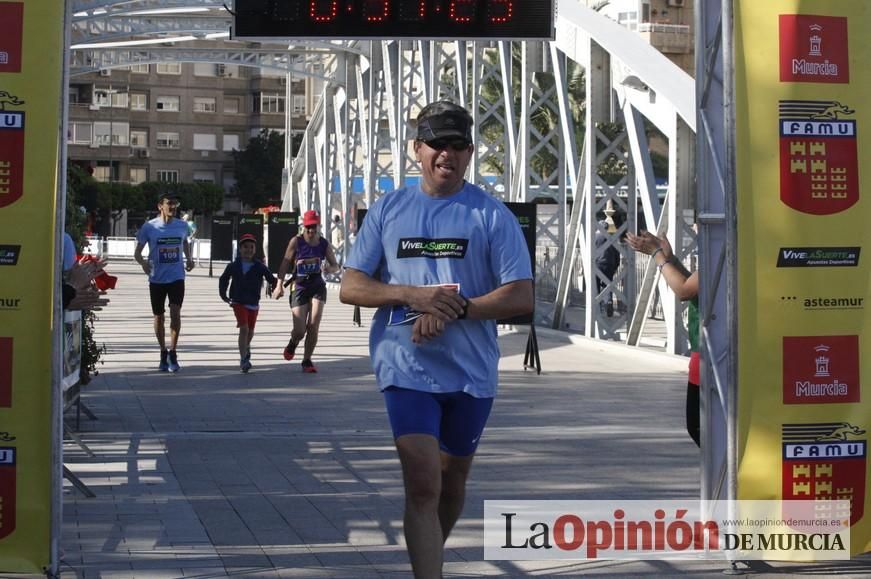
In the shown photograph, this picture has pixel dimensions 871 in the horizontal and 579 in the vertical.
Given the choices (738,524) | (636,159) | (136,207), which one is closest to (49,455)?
(738,524)

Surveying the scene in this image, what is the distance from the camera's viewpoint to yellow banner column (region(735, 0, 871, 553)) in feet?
23.7

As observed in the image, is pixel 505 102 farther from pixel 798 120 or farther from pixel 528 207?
pixel 798 120

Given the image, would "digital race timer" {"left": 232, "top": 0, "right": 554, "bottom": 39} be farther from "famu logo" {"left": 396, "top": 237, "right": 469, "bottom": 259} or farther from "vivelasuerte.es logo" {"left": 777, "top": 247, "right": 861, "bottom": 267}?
"famu logo" {"left": 396, "top": 237, "right": 469, "bottom": 259}

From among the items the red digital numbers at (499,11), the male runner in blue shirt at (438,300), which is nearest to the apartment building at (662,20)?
the red digital numbers at (499,11)

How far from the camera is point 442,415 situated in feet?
20.4

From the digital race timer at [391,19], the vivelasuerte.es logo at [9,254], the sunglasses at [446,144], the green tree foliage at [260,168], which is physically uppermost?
the green tree foliage at [260,168]

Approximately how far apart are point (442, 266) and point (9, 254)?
188cm

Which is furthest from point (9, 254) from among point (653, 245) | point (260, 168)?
point (260, 168)

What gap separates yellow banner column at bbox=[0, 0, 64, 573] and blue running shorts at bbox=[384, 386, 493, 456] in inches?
63.8

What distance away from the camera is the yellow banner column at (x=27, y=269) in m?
6.68

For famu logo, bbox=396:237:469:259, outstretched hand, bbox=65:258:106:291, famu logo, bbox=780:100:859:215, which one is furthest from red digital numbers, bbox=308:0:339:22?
famu logo, bbox=396:237:469:259

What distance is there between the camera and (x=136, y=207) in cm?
10231

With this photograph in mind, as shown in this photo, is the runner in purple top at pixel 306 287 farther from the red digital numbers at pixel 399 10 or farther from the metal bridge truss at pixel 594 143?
the red digital numbers at pixel 399 10

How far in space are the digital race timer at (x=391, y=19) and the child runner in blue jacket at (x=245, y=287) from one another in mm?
5233
